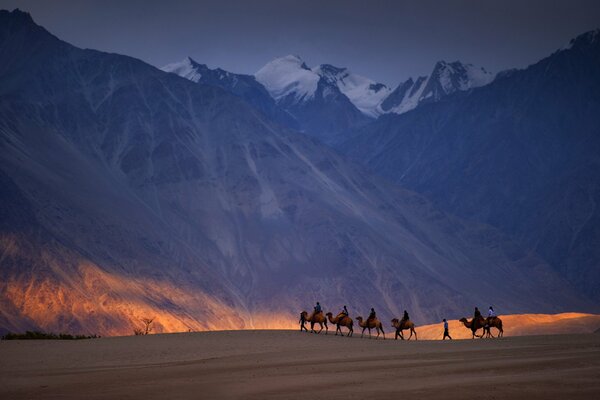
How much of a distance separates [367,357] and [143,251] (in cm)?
9744

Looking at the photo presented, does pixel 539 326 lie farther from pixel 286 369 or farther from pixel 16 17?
pixel 16 17

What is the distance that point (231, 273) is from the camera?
444ft

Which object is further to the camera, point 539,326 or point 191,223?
point 191,223

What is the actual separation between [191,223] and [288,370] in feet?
392

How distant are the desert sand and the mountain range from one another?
60.8 meters

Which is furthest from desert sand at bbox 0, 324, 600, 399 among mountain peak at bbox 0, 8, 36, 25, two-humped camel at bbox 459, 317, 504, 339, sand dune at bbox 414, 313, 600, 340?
mountain peak at bbox 0, 8, 36, 25

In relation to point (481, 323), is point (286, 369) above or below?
below

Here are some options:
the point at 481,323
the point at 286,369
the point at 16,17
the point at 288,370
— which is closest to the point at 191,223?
the point at 16,17

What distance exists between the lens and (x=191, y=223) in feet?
473

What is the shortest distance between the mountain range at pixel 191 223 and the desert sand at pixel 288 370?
199 ft

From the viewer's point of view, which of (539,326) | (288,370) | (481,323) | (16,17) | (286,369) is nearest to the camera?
(288,370)

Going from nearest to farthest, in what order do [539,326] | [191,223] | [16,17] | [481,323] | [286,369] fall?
1. [286,369]
2. [481,323]
3. [539,326]
4. [191,223]
5. [16,17]

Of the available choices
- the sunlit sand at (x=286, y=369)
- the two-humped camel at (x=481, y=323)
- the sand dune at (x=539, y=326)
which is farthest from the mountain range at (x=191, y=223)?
the sunlit sand at (x=286, y=369)

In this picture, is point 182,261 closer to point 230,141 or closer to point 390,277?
point 390,277
